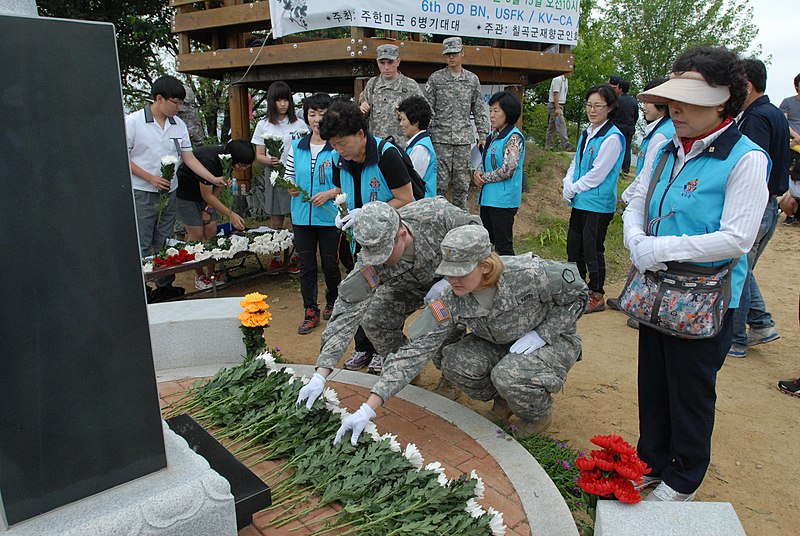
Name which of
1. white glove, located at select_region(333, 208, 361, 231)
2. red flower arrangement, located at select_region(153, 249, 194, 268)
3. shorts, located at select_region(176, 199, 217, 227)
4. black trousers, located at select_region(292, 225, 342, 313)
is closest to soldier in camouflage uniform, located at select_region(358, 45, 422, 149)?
Answer: black trousers, located at select_region(292, 225, 342, 313)

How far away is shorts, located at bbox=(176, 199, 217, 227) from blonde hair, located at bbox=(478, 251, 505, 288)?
3946mm

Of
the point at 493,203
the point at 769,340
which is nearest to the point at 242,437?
the point at 493,203

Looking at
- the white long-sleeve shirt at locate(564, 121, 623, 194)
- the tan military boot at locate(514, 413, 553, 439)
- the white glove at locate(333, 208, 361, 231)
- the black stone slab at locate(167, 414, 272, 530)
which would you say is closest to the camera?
the black stone slab at locate(167, 414, 272, 530)

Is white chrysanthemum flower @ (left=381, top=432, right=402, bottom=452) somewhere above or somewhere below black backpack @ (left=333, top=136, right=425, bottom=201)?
below

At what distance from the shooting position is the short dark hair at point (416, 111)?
4.98 m

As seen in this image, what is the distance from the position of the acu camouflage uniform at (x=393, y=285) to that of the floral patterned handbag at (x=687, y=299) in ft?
3.76

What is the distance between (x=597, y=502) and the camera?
2047mm

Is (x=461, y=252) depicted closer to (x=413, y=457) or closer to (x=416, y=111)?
(x=413, y=457)

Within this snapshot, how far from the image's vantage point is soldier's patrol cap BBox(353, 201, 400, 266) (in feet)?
9.41

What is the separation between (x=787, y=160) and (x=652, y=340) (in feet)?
7.12

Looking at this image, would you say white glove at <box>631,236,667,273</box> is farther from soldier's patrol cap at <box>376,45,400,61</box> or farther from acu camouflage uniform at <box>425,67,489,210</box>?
acu camouflage uniform at <box>425,67,489,210</box>

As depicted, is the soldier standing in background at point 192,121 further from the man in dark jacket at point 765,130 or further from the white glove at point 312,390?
the man in dark jacket at point 765,130

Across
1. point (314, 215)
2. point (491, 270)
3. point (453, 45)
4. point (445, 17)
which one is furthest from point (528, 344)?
point (445, 17)

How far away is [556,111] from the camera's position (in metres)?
13.0
